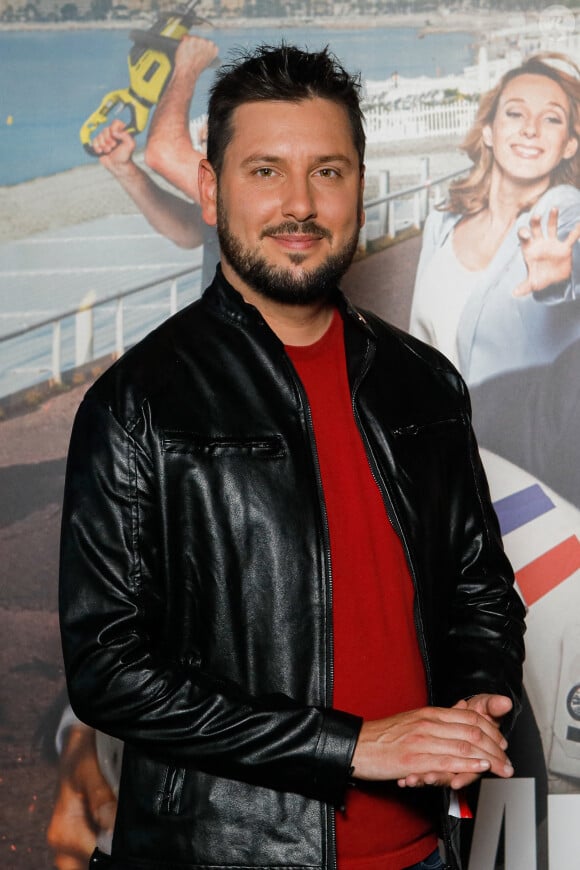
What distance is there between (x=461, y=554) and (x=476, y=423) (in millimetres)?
1017

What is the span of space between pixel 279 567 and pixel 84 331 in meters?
1.33

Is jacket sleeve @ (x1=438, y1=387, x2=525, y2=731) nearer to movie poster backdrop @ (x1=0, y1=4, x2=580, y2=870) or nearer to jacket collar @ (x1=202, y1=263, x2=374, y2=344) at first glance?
jacket collar @ (x1=202, y1=263, x2=374, y2=344)

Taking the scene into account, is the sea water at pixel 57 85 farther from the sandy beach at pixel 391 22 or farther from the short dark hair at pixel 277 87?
the short dark hair at pixel 277 87

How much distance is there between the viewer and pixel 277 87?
172 centimetres

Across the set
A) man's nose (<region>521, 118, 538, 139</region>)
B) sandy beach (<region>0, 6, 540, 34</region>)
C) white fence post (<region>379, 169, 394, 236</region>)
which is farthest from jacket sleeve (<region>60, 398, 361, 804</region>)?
man's nose (<region>521, 118, 538, 139</region>)

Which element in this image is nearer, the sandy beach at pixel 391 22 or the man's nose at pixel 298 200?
the man's nose at pixel 298 200

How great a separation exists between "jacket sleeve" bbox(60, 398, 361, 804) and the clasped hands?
29 millimetres

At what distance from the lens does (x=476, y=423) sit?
8.99 feet

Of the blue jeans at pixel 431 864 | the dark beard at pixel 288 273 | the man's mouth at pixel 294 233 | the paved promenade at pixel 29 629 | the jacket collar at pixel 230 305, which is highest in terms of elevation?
the man's mouth at pixel 294 233

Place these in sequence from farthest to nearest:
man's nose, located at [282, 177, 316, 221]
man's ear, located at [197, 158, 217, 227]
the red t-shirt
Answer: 1. man's ear, located at [197, 158, 217, 227]
2. man's nose, located at [282, 177, 316, 221]
3. the red t-shirt

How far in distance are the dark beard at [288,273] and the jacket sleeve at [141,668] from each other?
324 millimetres

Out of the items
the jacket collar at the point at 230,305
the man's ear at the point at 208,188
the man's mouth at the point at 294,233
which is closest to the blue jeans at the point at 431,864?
the jacket collar at the point at 230,305

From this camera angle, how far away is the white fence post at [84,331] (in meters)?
2.68

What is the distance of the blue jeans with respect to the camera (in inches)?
63.1
